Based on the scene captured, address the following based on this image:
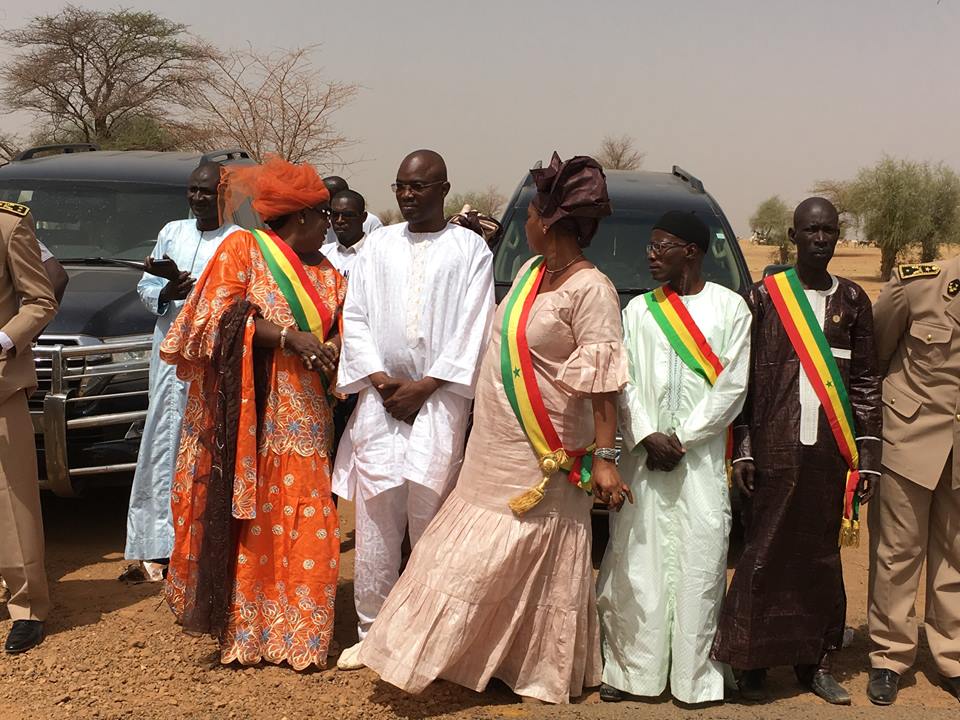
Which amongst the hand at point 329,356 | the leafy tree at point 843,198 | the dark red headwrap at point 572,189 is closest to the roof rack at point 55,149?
the hand at point 329,356

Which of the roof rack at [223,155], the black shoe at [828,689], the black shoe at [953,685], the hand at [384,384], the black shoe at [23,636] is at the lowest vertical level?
the black shoe at [953,685]

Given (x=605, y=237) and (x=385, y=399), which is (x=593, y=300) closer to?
(x=385, y=399)

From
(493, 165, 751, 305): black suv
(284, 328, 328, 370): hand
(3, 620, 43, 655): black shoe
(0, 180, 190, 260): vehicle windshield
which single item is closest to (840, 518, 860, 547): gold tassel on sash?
(284, 328, 328, 370): hand

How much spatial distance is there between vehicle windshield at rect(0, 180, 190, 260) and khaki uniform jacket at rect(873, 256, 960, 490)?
14.7 ft

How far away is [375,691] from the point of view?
4133mm

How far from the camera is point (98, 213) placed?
23.1 feet

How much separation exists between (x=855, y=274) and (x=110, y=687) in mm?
31760

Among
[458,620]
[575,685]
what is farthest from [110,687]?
[575,685]

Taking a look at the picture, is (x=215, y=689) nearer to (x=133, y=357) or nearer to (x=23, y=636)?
(x=23, y=636)

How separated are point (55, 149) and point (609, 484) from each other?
257 inches

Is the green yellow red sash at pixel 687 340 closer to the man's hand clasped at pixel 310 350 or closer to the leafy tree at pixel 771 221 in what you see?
the man's hand clasped at pixel 310 350

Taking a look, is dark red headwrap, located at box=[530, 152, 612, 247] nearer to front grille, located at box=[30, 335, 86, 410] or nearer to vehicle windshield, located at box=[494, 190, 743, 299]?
vehicle windshield, located at box=[494, 190, 743, 299]

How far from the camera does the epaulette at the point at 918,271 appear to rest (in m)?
4.28

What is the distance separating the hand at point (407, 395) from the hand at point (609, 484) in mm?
769
